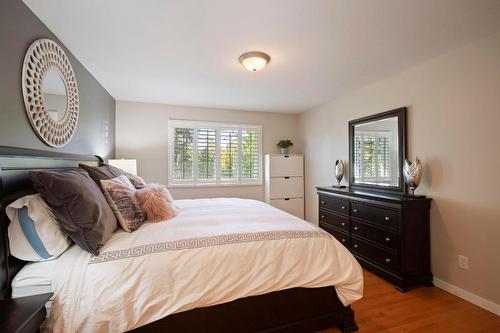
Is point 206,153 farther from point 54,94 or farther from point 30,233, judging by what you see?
point 30,233

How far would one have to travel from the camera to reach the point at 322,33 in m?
1.91

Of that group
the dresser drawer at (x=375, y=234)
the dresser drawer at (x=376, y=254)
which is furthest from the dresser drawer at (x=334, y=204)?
the dresser drawer at (x=376, y=254)

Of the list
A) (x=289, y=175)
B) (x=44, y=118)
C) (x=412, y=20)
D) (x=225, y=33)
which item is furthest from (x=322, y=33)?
(x=289, y=175)

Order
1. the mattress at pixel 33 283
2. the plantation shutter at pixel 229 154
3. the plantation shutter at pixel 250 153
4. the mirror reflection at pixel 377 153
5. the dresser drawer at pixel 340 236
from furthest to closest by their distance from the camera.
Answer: the plantation shutter at pixel 250 153 → the plantation shutter at pixel 229 154 → the dresser drawer at pixel 340 236 → the mirror reflection at pixel 377 153 → the mattress at pixel 33 283

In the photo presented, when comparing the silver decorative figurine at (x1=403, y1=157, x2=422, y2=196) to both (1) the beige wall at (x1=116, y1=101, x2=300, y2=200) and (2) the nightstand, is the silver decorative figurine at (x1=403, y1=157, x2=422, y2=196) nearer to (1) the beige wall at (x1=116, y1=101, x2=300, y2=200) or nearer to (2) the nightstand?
(1) the beige wall at (x1=116, y1=101, x2=300, y2=200)

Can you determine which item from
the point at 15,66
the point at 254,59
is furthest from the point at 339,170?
the point at 15,66

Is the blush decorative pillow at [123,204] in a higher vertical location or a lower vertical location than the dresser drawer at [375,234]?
higher

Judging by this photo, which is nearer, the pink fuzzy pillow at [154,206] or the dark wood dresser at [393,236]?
the pink fuzzy pillow at [154,206]

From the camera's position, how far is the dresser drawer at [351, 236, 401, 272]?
7.70 feet

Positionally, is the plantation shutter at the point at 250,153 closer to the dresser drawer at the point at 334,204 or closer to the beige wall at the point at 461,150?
the dresser drawer at the point at 334,204

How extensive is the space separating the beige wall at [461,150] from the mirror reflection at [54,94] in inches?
138

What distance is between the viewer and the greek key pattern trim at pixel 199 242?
4.33 feet

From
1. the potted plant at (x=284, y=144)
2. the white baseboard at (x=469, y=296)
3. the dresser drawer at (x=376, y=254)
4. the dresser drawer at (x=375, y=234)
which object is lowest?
the white baseboard at (x=469, y=296)

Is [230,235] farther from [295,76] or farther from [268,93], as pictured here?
Answer: [268,93]
